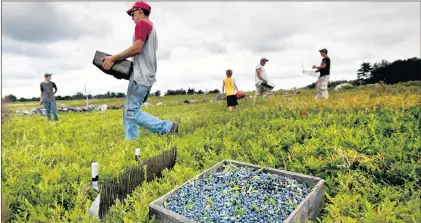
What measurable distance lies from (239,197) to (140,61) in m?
4.03

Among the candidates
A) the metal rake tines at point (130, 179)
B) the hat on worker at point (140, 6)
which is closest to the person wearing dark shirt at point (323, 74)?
the hat on worker at point (140, 6)

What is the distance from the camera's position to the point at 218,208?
3.10m

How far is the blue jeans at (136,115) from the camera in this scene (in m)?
6.28

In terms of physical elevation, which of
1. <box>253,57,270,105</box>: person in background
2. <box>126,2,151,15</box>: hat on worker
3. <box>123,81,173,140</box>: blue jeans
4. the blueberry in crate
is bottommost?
the blueberry in crate

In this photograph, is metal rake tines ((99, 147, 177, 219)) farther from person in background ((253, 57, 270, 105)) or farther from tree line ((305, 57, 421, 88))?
tree line ((305, 57, 421, 88))

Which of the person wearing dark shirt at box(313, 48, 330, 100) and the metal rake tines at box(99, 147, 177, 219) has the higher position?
the person wearing dark shirt at box(313, 48, 330, 100)

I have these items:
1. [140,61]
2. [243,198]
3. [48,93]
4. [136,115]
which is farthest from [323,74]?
[48,93]

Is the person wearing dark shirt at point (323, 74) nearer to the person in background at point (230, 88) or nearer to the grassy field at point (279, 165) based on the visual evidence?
the person in background at point (230, 88)

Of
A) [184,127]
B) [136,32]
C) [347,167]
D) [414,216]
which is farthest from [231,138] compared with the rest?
[414,216]

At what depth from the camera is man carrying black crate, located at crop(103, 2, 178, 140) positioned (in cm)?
597

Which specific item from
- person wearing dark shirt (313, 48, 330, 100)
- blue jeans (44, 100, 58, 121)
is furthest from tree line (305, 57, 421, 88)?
blue jeans (44, 100, 58, 121)

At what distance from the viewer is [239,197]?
10.8ft

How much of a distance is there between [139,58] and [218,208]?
4.15 metres

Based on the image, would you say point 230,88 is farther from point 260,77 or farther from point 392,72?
point 392,72
